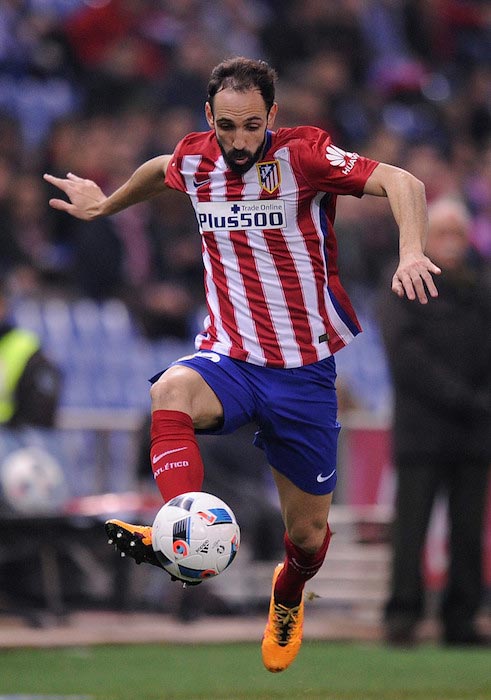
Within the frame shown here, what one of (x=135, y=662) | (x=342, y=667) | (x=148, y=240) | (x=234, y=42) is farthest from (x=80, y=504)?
(x=234, y=42)

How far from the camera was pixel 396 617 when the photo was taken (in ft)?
30.2

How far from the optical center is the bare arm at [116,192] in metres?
6.46

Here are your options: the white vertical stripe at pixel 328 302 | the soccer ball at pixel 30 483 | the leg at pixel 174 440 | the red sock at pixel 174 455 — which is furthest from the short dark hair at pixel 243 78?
the soccer ball at pixel 30 483

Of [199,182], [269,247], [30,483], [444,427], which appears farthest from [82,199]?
[444,427]

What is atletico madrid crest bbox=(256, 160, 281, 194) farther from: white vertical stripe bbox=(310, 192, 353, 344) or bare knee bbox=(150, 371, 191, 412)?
bare knee bbox=(150, 371, 191, 412)

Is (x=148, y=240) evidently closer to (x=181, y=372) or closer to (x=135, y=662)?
(x=135, y=662)

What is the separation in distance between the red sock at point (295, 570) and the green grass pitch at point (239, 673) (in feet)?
1.85

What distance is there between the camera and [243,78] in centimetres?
586

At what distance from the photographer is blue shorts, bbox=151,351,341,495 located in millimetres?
6035

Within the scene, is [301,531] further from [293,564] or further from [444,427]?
[444,427]

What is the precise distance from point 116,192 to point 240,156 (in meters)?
0.97

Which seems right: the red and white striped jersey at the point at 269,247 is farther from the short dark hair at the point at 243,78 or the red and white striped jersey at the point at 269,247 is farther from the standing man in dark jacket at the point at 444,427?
the standing man in dark jacket at the point at 444,427

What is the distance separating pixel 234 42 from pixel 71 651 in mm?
8284

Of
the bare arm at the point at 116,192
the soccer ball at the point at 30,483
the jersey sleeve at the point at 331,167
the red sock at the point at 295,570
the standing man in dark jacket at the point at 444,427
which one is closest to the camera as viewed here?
the jersey sleeve at the point at 331,167
